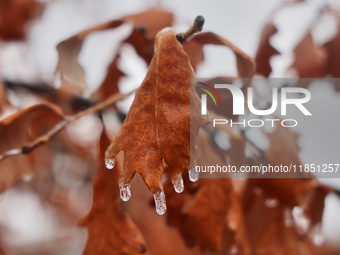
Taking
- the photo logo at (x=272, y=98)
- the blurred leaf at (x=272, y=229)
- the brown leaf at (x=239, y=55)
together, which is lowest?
the blurred leaf at (x=272, y=229)

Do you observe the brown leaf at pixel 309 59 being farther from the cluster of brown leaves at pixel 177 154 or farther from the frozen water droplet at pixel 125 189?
the frozen water droplet at pixel 125 189


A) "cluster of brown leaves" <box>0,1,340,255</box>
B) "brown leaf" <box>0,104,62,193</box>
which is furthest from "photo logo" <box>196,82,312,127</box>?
"brown leaf" <box>0,104,62,193</box>

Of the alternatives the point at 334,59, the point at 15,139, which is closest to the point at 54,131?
the point at 15,139

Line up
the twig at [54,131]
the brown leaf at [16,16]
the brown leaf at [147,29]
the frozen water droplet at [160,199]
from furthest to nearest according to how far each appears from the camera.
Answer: the brown leaf at [16,16], the brown leaf at [147,29], the twig at [54,131], the frozen water droplet at [160,199]

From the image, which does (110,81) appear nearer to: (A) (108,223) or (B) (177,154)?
(A) (108,223)

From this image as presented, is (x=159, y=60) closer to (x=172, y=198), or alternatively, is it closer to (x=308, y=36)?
(x=172, y=198)

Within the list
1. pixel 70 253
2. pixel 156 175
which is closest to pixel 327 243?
pixel 156 175

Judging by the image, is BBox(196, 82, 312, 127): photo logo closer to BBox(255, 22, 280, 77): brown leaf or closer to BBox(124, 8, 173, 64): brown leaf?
BBox(255, 22, 280, 77): brown leaf

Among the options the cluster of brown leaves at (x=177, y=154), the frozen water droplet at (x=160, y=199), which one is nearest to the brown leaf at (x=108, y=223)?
the cluster of brown leaves at (x=177, y=154)

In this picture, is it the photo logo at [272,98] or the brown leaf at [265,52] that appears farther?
the brown leaf at [265,52]
